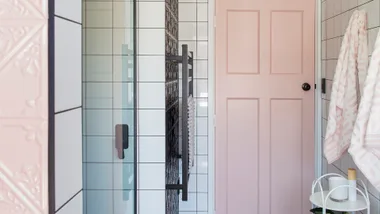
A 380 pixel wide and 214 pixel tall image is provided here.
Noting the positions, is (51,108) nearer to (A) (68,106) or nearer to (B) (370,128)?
(A) (68,106)

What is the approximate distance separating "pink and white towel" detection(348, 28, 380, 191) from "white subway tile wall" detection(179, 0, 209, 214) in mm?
1499

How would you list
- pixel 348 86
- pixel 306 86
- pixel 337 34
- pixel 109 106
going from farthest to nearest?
pixel 306 86
pixel 337 34
pixel 348 86
pixel 109 106

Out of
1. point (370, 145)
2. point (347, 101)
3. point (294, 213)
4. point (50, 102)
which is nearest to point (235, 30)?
point (347, 101)

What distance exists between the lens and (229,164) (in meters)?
2.94

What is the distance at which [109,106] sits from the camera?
1379mm

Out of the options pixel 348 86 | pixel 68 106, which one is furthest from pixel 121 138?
pixel 348 86

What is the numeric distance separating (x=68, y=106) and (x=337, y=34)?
7.28 feet

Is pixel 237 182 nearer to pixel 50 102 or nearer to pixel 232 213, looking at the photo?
pixel 232 213

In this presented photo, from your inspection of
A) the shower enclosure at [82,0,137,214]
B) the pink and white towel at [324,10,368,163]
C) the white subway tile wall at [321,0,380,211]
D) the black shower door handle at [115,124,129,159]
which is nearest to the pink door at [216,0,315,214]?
the white subway tile wall at [321,0,380,211]

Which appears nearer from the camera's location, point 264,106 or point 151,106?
point 151,106

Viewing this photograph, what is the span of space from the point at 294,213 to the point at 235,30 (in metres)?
1.40

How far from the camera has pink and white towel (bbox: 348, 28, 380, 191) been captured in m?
1.45
